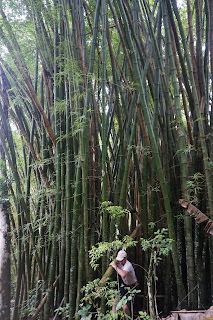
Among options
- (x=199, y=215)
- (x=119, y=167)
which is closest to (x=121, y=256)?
(x=199, y=215)

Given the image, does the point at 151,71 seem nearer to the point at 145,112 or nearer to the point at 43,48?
the point at 145,112

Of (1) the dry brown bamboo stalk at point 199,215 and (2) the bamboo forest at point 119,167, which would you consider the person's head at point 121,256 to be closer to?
(2) the bamboo forest at point 119,167

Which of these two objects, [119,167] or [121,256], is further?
[119,167]

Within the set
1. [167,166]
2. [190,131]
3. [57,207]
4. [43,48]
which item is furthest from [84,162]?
[43,48]

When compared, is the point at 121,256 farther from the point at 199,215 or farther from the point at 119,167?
the point at 119,167

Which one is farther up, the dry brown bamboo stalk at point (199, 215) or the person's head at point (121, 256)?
the dry brown bamboo stalk at point (199, 215)

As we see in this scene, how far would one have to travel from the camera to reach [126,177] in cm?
262

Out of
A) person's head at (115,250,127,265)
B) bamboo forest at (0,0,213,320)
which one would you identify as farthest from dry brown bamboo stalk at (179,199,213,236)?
person's head at (115,250,127,265)

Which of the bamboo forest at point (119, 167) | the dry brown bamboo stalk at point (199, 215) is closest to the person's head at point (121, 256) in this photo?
the bamboo forest at point (119, 167)

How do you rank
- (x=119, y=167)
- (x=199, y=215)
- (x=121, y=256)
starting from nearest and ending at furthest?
(x=199, y=215) < (x=121, y=256) < (x=119, y=167)

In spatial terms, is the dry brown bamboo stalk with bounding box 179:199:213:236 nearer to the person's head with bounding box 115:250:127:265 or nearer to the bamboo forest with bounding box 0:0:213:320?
the bamboo forest with bounding box 0:0:213:320

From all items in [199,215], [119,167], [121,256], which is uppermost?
[119,167]

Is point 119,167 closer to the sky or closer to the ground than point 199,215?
closer to the sky

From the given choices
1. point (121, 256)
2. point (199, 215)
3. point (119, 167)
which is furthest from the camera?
point (119, 167)
